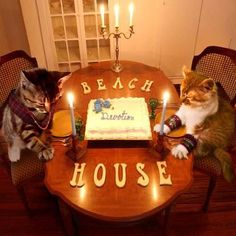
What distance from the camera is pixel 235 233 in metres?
1.92

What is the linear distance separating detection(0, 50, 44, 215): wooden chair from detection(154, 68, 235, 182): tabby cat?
0.86 meters

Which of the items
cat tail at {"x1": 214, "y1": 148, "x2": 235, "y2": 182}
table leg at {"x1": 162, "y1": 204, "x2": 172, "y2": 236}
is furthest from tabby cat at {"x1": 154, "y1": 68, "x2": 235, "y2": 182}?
table leg at {"x1": 162, "y1": 204, "x2": 172, "y2": 236}

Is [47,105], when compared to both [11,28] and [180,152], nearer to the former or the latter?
[180,152]

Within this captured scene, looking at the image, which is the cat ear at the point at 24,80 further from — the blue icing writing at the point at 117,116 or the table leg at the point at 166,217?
the table leg at the point at 166,217

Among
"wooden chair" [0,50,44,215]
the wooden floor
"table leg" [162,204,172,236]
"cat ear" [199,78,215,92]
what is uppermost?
"cat ear" [199,78,215,92]

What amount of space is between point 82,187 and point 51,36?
6.99ft

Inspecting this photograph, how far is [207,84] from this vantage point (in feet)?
4.81

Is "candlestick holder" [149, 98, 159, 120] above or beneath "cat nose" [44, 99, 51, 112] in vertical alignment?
beneath

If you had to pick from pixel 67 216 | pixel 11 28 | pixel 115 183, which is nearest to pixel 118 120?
pixel 115 183

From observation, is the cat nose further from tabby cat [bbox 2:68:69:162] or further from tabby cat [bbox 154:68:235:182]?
tabby cat [bbox 154:68:235:182]

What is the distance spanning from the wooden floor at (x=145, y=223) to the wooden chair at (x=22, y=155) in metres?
0.12

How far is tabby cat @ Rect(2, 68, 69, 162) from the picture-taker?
58.7 inches

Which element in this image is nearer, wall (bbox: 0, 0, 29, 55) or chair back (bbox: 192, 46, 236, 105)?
chair back (bbox: 192, 46, 236, 105)

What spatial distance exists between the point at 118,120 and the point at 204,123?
512 mm
